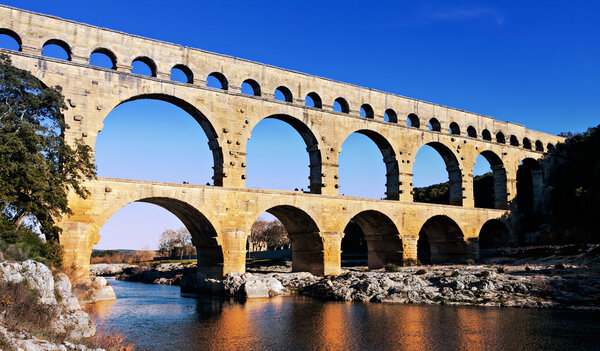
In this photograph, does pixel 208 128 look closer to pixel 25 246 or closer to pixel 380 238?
pixel 25 246

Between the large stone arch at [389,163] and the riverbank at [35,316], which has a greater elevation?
the large stone arch at [389,163]

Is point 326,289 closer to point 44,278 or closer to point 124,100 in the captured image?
point 124,100

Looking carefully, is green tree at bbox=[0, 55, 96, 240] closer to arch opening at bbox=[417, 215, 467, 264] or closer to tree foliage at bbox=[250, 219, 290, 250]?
arch opening at bbox=[417, 215, 467, 264]

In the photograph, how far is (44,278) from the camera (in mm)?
13109

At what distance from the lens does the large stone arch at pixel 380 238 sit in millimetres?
35000

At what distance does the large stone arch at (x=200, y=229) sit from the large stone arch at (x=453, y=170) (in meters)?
19.5

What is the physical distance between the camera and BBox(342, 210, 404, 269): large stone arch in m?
35.0

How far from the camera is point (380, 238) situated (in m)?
36.4

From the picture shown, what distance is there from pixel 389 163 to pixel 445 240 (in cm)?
824

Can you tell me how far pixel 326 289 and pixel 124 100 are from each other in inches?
578

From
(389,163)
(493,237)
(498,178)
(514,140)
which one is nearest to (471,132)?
(498,178)

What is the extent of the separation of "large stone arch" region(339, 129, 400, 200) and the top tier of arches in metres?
1.29

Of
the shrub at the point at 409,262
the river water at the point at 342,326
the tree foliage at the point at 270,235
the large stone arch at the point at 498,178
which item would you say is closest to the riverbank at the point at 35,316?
the river water at the point at 342,326

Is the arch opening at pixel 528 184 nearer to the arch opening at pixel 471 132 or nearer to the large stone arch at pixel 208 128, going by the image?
the arch opening at pixel 471 132
